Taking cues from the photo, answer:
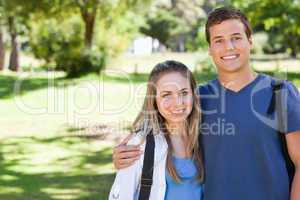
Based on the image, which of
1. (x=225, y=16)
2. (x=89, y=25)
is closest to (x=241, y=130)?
(x=225, y=16)

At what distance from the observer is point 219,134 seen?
2.60 metres

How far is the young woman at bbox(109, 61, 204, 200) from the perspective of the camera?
2.70 meters

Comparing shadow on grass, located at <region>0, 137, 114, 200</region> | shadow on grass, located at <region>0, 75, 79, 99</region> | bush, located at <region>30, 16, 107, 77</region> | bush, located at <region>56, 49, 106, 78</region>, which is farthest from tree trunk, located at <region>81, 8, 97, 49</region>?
shadow on grass, located at <region>0, 137, 114, 200</region>

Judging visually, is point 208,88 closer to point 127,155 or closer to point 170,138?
point 170,138

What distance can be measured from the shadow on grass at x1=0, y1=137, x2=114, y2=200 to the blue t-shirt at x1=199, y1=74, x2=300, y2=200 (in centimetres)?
392

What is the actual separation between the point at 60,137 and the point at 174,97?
7.56m

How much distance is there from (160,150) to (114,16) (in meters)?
22.2

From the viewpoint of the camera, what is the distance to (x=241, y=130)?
8.27ft

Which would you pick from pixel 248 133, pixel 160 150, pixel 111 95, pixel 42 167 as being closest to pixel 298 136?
pixel 248 133

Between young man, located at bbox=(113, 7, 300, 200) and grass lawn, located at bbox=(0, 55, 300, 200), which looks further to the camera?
grass lawn, located at bbox=(0, 55, 300, 200)

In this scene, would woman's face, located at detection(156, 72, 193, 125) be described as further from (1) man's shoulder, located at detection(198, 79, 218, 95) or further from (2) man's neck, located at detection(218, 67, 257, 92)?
(2) man's neck, located at detection(218, 67, 257, 92)

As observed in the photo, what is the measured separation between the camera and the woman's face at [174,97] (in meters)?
2.83

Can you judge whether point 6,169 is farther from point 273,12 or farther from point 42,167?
point 273,12

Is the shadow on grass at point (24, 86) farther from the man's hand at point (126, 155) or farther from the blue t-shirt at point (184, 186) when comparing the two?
the blue t-shirt at point (184, 186)
